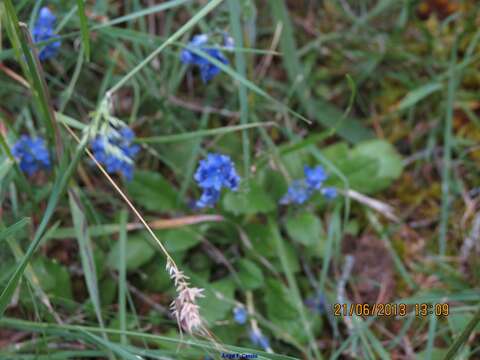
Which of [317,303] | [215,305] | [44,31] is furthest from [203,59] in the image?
[317,303]

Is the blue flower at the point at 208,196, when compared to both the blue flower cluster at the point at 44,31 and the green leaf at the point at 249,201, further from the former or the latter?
the blue flower cluster at the point at 44,31

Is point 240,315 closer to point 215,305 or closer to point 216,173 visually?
point 215,305

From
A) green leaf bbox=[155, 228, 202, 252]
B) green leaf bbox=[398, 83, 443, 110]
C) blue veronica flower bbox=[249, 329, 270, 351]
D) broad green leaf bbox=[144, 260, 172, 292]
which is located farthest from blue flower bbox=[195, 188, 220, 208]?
green leaf bbox=[398, 83, 443, 110]

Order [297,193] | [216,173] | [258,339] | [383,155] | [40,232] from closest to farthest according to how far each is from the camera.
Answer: [40,232]
[216,173]
[258,339]
[297,193]
[383,155]

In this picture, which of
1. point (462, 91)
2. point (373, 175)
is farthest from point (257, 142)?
point (462, 91)

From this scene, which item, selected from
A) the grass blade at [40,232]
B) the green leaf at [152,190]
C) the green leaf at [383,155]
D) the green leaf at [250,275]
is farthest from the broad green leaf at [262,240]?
the grass blade at [40,232]

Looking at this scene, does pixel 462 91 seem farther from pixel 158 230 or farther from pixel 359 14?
pixel 158 230

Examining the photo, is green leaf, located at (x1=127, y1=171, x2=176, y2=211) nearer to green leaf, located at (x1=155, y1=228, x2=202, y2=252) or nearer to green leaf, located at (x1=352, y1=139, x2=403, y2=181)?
green leaf, located at (x1=155, y1=228, x2=202, y2=252)
